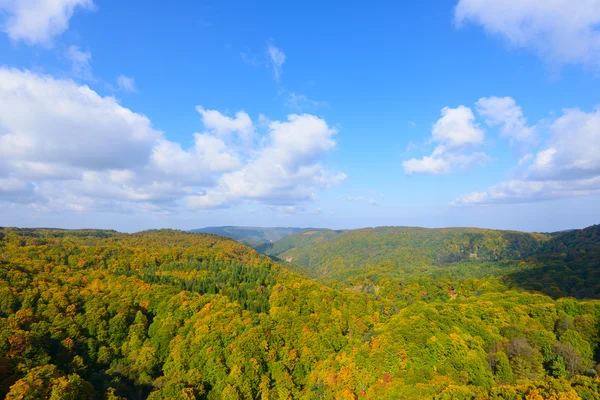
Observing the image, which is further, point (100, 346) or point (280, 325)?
point (280, 325)

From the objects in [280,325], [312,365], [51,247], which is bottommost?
[312,365]

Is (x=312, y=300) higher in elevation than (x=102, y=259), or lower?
lower

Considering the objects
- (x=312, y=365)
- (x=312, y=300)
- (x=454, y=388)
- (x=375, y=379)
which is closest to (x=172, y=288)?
(x=312, y=300)

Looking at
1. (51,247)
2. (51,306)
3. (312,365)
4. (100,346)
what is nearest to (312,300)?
(312,365)

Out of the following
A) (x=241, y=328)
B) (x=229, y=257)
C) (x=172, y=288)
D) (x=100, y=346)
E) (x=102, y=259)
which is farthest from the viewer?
(x=229, y=257)

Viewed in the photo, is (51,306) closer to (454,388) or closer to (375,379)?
(375,379)

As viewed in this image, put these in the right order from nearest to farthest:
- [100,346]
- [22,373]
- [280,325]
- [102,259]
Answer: [22,373], [100,346], [280,325], [102,259]

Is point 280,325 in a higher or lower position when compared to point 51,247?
lower

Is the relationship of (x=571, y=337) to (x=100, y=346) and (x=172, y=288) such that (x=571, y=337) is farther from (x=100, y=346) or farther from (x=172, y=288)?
(x=172, y=288)

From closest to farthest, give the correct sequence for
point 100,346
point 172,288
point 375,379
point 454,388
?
point 454,388 < point 375,379 < point 100,346 < point 172,288
